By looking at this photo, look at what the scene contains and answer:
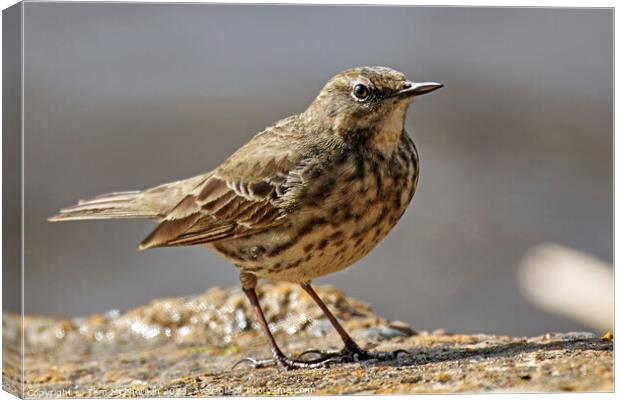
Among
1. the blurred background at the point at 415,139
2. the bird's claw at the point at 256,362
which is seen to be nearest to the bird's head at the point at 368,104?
the blurred background at the point at 415,139

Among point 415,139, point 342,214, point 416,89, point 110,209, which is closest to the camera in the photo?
point 416,89

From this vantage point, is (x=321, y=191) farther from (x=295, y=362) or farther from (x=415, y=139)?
(x=415, y=139)

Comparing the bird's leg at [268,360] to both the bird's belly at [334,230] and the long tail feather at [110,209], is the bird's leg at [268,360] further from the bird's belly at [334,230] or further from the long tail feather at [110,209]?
the long tail feather at [110,209]

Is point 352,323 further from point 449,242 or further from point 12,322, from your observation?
point 12,322

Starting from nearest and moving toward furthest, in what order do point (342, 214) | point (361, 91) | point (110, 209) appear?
point (342, 214) → point (361, 91) → point (110, 209)

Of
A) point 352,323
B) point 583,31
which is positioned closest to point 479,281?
point 352,323

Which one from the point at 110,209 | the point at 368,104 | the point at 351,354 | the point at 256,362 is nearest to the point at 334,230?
the point at 368,104
